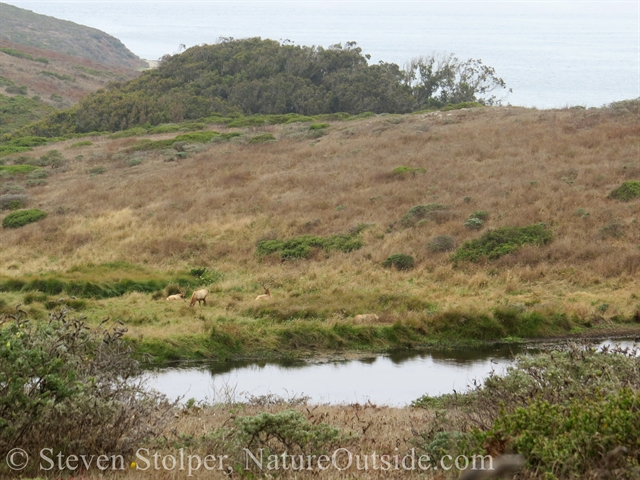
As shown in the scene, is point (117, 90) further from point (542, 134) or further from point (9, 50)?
point (542, 134)

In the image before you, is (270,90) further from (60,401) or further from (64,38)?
(64,38)

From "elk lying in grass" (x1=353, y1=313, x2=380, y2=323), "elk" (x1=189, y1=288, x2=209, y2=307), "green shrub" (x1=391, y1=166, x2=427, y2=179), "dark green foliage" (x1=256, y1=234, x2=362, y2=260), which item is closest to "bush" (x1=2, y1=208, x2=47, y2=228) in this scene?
"dark green foliage" (x1=256, y1=234, x2=362, y2=260)

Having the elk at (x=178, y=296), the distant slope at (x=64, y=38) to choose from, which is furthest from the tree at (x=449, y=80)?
the distant slope at (x=64, y=38)

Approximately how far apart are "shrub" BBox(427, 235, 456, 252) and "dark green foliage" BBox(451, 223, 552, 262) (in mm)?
424

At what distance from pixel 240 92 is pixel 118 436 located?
201ft

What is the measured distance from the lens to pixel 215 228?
2766cm

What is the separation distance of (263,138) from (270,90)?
2125cm

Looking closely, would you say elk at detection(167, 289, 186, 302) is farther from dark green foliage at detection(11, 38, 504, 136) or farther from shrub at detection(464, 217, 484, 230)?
dark green foliage at detection(11, 38, 504, 136)

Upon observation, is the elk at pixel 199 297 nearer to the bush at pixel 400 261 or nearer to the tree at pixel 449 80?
the bush at pixel 400 261

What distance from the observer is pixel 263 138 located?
45.0m

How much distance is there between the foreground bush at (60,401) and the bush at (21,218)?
84.6 ft

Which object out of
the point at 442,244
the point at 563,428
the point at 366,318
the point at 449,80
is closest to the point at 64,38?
the point at 449,80

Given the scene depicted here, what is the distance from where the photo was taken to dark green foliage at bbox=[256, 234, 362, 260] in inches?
952

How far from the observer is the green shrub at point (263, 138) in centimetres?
4450
